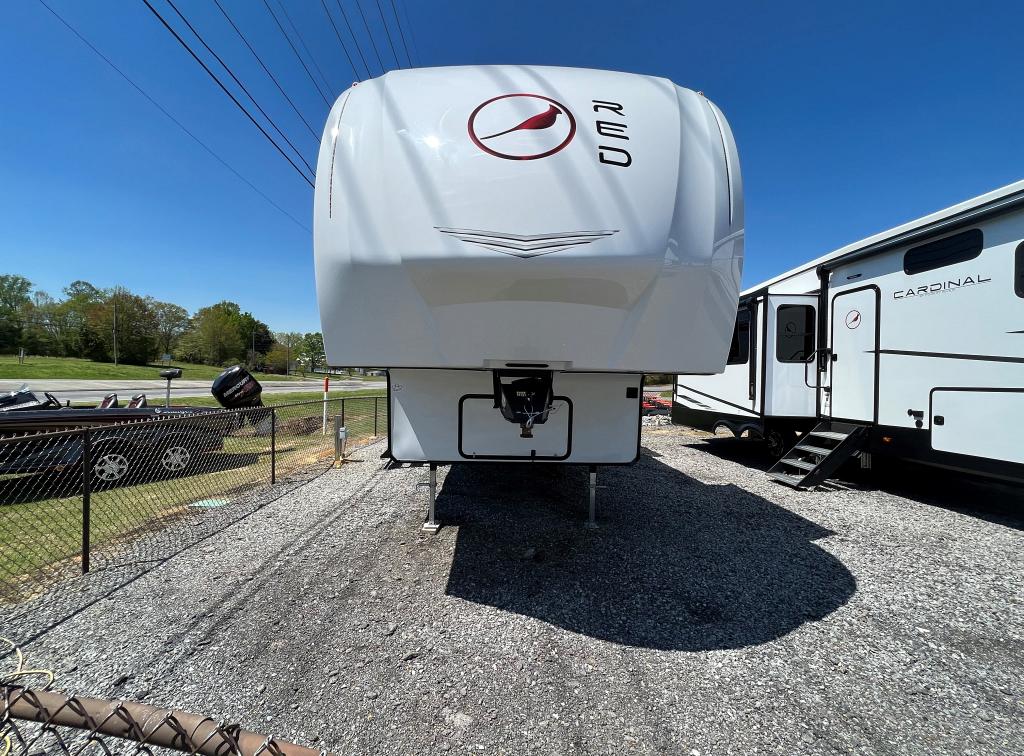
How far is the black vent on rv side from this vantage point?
23.9ft

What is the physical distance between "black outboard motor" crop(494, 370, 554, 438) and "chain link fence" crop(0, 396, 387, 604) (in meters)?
2.82

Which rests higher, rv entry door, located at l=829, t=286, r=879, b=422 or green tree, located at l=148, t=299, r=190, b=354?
green tree, located at l=148, t=299, r=190, b=354

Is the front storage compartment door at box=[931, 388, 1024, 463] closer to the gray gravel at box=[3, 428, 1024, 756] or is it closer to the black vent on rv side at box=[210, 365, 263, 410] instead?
the gray gravel at box=[3, 428, 1024, 756]

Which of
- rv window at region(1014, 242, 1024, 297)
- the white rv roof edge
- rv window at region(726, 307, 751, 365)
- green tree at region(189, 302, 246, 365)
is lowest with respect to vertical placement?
rv window at region(726, 307, 751, 365)

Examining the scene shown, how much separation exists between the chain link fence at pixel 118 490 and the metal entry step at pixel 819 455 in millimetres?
5995

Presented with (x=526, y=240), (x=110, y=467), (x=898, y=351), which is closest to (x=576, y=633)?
(x=526, y=240)

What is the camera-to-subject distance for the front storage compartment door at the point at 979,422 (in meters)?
3.29

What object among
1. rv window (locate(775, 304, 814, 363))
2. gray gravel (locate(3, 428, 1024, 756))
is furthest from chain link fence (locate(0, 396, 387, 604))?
rv window (locate(775, 304, 814, 363))

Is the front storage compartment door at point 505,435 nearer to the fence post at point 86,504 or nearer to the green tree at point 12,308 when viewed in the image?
the fence post at point 86,504

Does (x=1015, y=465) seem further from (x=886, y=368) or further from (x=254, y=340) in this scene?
(x=254, y=340)

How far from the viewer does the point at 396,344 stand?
6.42ft

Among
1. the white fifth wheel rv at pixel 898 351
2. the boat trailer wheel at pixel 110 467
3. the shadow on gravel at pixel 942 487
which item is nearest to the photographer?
the white fifth wheel rv at pixel 898 351

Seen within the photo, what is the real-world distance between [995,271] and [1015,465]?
163 centimetres

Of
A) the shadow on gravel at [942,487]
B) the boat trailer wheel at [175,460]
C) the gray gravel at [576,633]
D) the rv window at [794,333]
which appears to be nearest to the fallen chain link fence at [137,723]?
the gray gravel at [576,633]
